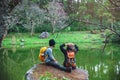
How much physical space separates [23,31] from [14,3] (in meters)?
41.9

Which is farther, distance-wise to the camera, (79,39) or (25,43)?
(79,39)

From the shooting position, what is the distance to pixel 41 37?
42375 mm

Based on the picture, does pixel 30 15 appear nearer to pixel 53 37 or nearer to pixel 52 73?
pixel 53 37

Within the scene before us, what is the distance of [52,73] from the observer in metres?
9.12

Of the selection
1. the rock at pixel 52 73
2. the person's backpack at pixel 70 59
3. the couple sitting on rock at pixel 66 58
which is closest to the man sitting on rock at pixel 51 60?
the couple sitting on rock at pixel 66 58

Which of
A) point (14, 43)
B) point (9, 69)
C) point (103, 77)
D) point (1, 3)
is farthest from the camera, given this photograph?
point (14, 43)

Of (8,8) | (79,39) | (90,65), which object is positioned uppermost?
(8,8)

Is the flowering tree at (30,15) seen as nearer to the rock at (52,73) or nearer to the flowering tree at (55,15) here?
the flowering tree at (55,15)

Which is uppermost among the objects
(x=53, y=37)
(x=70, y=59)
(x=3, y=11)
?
(x=3, y=11)

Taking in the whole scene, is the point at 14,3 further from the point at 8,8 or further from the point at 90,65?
the point at 90,65

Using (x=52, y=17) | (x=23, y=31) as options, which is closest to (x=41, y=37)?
(x=52, y=17)

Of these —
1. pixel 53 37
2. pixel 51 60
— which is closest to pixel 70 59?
pixel 51 60

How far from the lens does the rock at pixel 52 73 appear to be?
29.1ft

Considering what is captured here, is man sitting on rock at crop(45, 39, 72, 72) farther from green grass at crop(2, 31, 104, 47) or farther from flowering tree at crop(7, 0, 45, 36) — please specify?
flowering tree at crop(7, 0, 45, 36)
